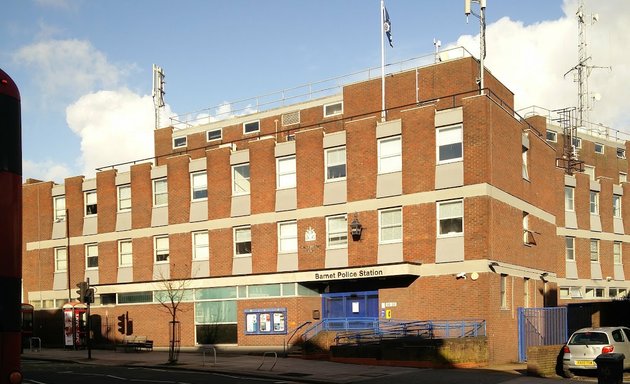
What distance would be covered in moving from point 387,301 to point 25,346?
2367 centimetres

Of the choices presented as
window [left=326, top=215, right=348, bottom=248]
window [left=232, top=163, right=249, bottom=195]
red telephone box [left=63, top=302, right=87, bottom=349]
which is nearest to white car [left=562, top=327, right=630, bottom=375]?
window [left=326, top=215, right=348, bottom=248]

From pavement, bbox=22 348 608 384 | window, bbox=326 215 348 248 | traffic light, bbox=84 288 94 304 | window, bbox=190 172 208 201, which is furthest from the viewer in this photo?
window, bbox=190 172 208 201

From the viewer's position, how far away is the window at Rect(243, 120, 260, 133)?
191ft

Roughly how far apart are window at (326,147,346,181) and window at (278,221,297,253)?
128 inches

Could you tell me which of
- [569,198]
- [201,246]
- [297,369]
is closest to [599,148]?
[569,198]

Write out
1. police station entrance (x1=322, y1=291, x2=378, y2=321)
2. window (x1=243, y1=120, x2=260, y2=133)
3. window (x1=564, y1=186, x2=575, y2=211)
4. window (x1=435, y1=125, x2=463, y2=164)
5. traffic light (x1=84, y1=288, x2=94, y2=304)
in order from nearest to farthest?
window (x1=435, y1=125, x2=463, y2=164) → traffic light (x1=84, y1=288, x2=94, y2=304) → police station entrance (x1=322, y1=291, x2=378, y2=321) → window (x1=564, y1=186, x2=575, y2=211) → window (x1=243, y1=120, x2=260, y2=133)

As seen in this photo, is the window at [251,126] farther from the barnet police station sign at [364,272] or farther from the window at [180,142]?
the barnet police station sign at [364,272]

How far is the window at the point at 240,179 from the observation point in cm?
3975

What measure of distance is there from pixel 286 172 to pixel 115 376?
50.5ft

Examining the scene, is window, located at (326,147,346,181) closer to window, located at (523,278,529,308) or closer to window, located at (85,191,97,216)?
window, located at (523,278,529,308)

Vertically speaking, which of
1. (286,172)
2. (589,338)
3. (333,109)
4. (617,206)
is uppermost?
(333,109)

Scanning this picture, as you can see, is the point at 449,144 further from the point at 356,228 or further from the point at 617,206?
the point at 617,206

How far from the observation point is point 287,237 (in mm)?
37812

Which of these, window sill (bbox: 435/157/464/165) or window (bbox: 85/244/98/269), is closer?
Answer: window sill (bbox: 435/157/464/165)
